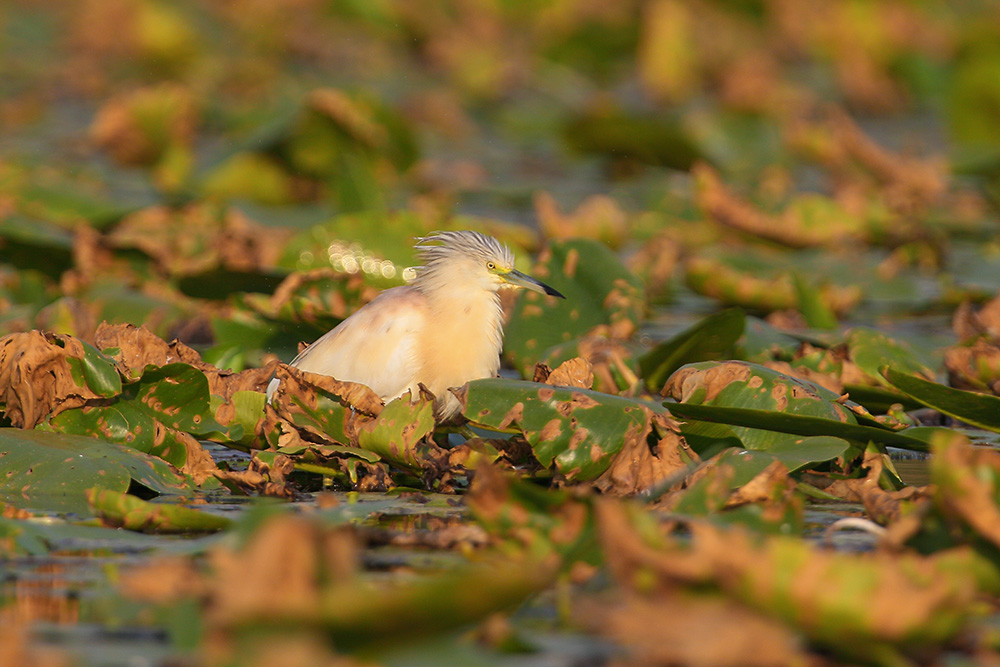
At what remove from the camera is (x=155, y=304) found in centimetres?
538

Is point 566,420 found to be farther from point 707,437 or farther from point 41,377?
point 41,377

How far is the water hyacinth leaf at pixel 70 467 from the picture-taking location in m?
3.40

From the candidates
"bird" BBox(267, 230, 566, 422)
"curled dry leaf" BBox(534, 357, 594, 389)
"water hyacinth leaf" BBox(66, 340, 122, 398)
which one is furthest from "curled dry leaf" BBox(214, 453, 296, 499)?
"curled dry leaf" BBox(534, 357, 594, 389)

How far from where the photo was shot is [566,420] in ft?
11.6

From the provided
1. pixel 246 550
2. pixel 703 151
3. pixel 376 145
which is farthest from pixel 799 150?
pixel 246 550

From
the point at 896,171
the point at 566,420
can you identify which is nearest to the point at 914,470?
the point at 566,420

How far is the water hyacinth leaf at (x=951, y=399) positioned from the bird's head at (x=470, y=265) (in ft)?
4.12

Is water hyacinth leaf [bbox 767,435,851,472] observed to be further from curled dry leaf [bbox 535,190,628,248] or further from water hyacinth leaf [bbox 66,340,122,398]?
curled dry leaf [bbox 535,190,628,248]

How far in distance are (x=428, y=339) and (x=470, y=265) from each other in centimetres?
39

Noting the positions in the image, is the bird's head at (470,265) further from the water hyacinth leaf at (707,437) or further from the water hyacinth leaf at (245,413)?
the water hyacinth leaf at (707,437)

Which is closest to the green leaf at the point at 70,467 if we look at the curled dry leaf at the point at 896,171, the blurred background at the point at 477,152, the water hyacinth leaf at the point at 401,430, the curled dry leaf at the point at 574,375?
the water hyacinth leaf at the point at 401,430

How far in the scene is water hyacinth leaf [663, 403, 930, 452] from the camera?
3.54 m

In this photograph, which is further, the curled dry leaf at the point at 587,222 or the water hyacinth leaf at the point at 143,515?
the curled dry leaf at the point at 587,222

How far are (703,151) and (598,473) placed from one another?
7.32 meters
